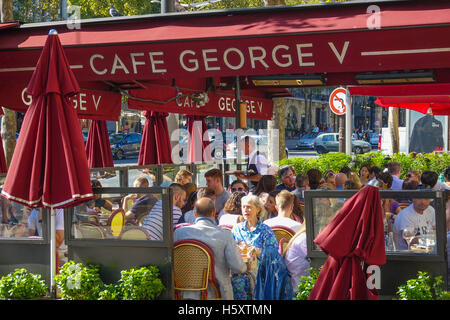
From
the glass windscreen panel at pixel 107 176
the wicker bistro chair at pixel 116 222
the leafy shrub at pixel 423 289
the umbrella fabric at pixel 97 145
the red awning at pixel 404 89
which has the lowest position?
the leafy shrub at pixel 423 289

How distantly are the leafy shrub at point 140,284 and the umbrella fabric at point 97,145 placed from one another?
5932 millimetres

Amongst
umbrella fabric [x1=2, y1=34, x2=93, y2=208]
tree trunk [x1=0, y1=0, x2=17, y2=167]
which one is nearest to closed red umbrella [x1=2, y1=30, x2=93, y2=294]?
umbrella fabric [x1=2, y1=34, x2=93, y2=208]

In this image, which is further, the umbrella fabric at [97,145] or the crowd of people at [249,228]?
the umbrella fabric at [97,145]

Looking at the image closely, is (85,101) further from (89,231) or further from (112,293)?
(112,293)

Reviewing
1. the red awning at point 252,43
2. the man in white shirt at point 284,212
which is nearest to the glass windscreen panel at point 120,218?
the red awning at point 252,43

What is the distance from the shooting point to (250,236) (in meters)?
5.64

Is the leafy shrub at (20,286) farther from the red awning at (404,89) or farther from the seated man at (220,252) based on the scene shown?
the red awning at (404,89)

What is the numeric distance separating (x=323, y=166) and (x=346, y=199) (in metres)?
9.66

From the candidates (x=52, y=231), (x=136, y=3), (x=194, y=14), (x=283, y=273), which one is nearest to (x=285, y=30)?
(x=194, y=14)

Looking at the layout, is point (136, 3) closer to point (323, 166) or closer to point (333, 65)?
point (323, 166)

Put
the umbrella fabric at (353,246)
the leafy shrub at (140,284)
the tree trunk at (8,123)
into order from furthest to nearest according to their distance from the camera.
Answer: the tree trunk at (8,123), the leafy shrub at (140,284), the umbrella fabric at (353,246)

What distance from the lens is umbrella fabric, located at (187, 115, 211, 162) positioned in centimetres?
1231

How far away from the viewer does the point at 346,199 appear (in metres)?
4.59

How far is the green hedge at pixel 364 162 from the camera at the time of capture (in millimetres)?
14188
